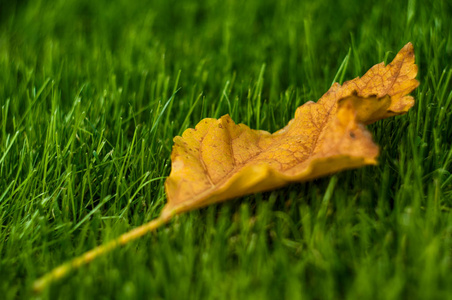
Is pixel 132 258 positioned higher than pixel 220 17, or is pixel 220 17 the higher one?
pixel 220 17

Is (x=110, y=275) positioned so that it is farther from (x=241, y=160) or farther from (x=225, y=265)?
(x=241, y=160)

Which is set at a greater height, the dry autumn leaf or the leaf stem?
the dry autumn leaf

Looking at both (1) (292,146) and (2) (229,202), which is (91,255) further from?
(1) (292,146)

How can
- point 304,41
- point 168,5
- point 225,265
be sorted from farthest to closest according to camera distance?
point 168,5, point 304,41, point 225,265

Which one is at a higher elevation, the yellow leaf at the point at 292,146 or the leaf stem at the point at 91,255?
the yellow leaf at the point at 292,146

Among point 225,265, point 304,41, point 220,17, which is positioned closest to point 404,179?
point 225,265
